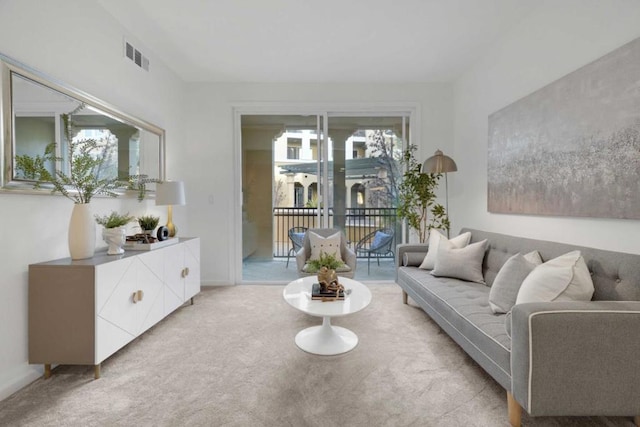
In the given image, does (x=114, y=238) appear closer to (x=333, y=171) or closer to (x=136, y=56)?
(x=136, y=56)

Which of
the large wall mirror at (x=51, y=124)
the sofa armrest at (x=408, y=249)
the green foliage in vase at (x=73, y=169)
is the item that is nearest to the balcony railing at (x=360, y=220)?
the sofa armrest at (x=408, y=249)

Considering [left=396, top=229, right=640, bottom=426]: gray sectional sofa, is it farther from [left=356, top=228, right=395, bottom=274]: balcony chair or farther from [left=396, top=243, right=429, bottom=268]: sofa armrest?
[left=356, top=228, right=395, bottom=274]: balcony chair

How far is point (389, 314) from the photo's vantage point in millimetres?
2971

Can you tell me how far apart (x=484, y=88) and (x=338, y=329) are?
2.94m

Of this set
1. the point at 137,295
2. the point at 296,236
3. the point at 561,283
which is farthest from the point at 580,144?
the point at 137,295

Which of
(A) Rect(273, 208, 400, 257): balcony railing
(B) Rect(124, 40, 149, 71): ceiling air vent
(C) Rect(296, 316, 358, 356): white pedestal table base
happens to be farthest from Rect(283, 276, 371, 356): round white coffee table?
(B) Rect(124, 40, 149, 71): ceiling air vent

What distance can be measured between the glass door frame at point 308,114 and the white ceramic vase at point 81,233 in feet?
6.77

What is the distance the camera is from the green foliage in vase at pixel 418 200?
12.5 feet

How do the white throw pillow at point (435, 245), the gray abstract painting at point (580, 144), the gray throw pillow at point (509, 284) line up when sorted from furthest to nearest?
1. the white throw pillow at point (435, 245)
2. the gray throw pillow at point (509, 284)
3. the gray abstract painting at point (580, 144)

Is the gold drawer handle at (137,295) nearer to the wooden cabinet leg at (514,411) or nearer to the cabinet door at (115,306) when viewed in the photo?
the cabinet door at (115,306)

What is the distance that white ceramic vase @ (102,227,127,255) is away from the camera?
90.0 inches

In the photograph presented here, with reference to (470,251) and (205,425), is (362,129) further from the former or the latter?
(205,425)

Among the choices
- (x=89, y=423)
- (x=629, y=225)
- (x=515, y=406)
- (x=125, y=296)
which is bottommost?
(x=89, y=423)

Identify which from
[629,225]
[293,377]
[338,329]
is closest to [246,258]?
[338,329]
